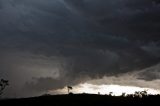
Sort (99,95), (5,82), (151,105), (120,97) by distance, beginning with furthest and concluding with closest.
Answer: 1. (5,82)
2. (99,95)
3. (120,97)
4. (151,105)

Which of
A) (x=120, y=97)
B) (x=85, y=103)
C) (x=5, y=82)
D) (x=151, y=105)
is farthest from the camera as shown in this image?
(x=5, y=82)

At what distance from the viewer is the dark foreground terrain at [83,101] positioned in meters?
75.9

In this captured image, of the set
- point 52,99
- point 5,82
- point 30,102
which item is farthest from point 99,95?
point 5,82

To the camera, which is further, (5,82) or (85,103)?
(5,82)

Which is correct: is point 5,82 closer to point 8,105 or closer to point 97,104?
point 8,105

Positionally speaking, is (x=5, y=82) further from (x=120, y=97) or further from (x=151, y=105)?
(x=151, y=105)

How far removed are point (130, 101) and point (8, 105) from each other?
26029 mm

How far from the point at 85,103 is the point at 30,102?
1282 cm

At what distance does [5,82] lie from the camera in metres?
107

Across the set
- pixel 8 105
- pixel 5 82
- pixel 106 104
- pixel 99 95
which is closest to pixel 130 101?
pixel 106 104

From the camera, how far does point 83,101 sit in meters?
80.4

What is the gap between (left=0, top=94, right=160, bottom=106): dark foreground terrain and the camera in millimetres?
75938

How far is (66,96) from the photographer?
87.6m

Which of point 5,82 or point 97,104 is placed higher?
point 5,82
